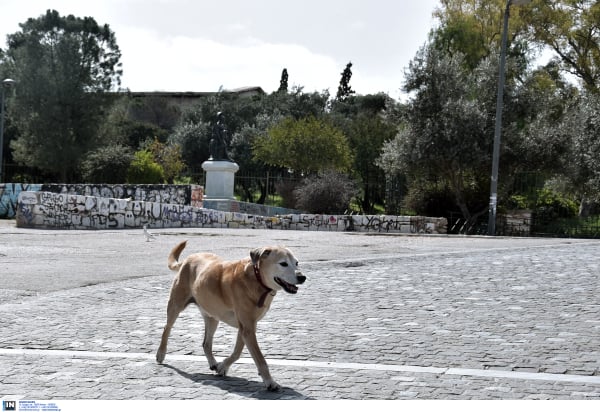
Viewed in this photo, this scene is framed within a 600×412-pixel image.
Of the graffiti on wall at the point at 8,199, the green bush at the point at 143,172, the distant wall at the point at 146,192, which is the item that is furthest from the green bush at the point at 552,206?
the graffiti on wall at the point at 8,199

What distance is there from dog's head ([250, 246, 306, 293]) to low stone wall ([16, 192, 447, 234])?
65.8 feet

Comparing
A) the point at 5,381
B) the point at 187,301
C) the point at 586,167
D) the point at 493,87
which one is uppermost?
the point at 493,87

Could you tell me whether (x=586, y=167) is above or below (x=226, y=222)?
above

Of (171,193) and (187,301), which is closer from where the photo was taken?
(187,301)

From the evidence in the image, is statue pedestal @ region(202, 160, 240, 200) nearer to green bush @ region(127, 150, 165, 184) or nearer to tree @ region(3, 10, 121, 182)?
green bush @ region(127, 150, 165, 184)

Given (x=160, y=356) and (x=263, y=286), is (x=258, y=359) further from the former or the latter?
(x=160, y=356)

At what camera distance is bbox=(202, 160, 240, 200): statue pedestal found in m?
31.5

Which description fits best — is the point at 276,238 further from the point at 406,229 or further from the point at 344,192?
the point at 344,192

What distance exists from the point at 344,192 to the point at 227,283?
84.5ft

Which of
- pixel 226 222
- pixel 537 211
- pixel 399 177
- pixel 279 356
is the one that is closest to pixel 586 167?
pixel 537 211

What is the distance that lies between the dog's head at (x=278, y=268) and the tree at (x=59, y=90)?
41378mm

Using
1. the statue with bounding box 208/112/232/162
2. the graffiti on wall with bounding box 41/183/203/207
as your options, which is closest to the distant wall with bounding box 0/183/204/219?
the graffiti on wall with bounding box 41/183/203/207

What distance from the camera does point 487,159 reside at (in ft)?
94.5

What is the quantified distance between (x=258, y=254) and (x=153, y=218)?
20.3 meters
